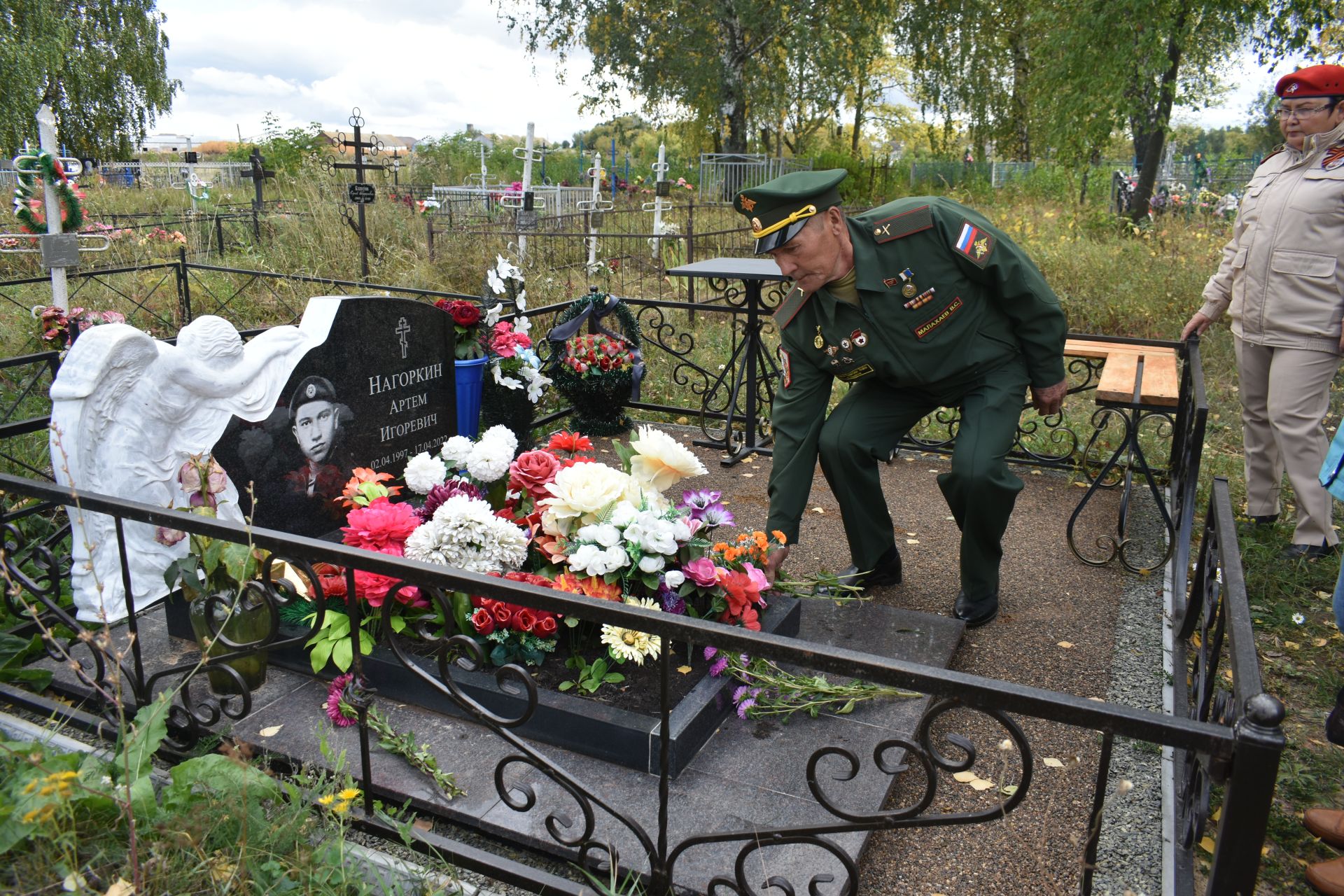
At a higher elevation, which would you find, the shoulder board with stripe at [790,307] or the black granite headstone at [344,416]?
the shoulder board with stripe at [790,307]

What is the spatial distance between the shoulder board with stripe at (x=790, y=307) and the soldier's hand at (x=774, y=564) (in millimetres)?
883

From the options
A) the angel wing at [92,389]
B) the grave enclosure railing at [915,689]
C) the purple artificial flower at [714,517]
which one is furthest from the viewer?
the purple artificial flower at [714,517]

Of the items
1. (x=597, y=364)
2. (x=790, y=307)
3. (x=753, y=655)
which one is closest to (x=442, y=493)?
(x=790, y=307)

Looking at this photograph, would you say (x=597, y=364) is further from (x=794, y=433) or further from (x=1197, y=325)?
(x=1197, y=325)

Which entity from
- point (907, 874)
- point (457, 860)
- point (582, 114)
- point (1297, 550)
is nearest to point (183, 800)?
point (457, 860)

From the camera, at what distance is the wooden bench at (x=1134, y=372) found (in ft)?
13.2

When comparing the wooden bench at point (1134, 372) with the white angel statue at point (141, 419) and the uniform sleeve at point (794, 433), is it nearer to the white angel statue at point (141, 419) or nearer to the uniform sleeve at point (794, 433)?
the uniform sleeve at point (794, 433)

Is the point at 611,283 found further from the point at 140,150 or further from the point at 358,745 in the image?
the point at 140,150

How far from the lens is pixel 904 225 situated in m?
3.37

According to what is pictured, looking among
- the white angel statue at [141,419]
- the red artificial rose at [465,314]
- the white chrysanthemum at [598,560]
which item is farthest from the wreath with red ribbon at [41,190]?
the white chrysanthemum at [598,560]

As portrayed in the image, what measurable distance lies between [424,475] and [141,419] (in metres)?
1.01

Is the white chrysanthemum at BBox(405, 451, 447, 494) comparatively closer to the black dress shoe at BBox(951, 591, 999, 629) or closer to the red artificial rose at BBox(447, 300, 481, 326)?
the red artificial rose at BBox(447, 300, 481, 326)

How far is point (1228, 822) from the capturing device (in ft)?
4.49

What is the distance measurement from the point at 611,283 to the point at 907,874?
9427mm
